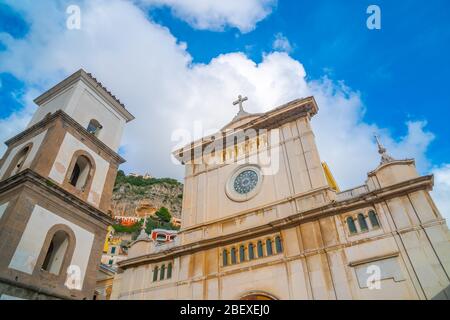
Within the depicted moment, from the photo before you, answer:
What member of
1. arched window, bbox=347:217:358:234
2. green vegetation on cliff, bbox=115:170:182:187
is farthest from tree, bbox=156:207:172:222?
arched window, bbox=347:217:358:234

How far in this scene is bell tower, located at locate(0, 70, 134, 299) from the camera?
13.8 metres

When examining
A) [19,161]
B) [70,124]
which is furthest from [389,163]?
[19,161]

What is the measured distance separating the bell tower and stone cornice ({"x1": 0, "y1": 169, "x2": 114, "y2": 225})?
4cm

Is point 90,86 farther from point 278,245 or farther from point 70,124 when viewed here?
point 278,245

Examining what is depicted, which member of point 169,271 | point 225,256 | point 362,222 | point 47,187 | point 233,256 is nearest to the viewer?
point 47,187

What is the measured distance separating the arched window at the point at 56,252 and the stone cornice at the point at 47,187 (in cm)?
167

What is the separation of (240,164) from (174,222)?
76927 millimetres

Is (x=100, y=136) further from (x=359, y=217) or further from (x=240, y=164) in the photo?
(x=359, y=217)

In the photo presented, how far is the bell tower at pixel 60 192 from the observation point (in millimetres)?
13781

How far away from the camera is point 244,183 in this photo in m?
21.9

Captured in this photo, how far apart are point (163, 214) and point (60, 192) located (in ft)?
266

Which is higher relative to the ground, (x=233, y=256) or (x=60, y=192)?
(x=60, y=192)

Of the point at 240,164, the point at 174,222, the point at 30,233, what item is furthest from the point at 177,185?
the point at 30,233

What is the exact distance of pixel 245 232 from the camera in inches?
733
